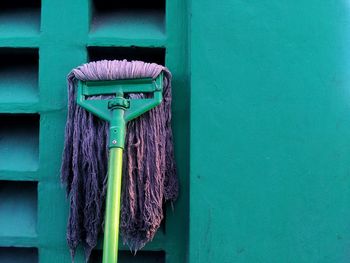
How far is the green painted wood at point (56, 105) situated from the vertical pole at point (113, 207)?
6.5 inches

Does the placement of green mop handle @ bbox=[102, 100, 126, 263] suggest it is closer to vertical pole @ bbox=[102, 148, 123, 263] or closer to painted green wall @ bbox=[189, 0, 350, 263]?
vertical pole @ bbox=[102, 148, 123, 263]

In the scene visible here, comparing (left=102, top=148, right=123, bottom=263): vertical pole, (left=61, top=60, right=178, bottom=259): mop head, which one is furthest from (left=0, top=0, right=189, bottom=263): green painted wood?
(left=102, top=148, right=123, bottom=263): vertical pole

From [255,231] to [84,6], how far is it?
80 centimetres

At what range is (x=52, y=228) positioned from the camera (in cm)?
137

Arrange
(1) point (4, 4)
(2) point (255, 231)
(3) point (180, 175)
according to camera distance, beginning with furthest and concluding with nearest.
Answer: (1) point (4, 4) < (3) point (180, 175) < (2) point (255, 231)

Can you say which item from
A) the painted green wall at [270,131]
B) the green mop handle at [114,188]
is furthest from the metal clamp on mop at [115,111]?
the painted green wall at [270,131]

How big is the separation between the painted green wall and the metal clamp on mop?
0.46ft

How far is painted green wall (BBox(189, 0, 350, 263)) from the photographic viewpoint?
1.29 m

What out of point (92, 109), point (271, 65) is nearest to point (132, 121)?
point (92, 109)

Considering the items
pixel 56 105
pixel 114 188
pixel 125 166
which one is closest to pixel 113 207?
pixel 114 188

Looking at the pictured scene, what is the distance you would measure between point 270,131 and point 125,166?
0.41 metres

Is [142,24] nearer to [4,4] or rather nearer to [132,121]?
[132,121]

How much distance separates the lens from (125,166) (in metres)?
1.35

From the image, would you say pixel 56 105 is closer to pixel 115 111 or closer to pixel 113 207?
pixel 115 111
